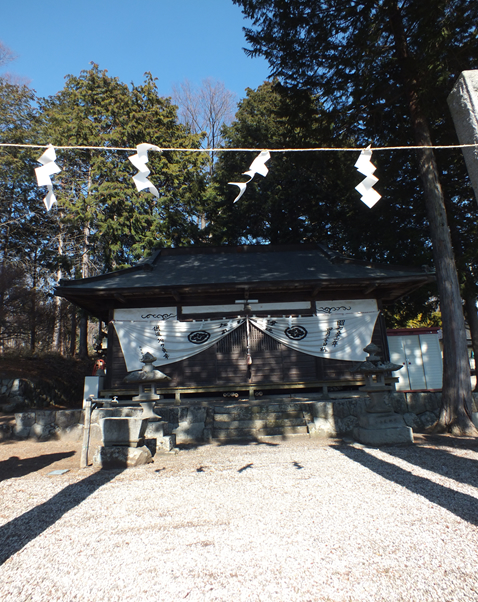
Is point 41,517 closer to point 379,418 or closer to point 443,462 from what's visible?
point 443,462

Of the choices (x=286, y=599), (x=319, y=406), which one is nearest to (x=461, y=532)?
(x=286, y=599)

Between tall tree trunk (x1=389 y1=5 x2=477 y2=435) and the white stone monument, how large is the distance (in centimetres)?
495

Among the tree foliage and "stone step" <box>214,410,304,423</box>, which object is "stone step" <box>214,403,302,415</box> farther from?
the tree foliage

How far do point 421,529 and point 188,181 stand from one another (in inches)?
727

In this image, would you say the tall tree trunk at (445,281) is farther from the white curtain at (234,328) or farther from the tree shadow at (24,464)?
the tree shadow at (24,464)

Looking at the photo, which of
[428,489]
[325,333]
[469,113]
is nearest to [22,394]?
[325,333]

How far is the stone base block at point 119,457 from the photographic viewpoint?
5.25m

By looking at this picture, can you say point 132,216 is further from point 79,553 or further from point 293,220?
point 79,553

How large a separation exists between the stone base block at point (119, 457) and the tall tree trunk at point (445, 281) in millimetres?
5832

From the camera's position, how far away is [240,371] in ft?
31.2

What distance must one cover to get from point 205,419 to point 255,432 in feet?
3.54

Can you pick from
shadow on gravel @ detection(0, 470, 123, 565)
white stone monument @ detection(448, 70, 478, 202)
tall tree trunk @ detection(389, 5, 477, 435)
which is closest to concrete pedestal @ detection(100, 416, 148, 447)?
shadow on gravel @ detection(0, 470, 123, 565)

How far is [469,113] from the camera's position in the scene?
295 cm

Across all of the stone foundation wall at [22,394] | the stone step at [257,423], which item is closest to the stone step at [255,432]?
the stone step at [257,423]
